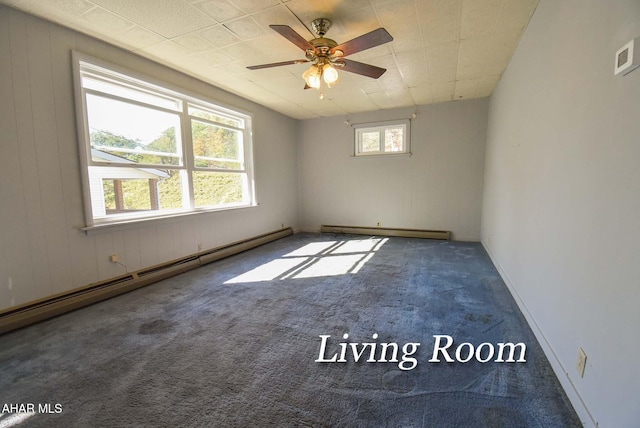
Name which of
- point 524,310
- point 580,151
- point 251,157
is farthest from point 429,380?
point 251,157

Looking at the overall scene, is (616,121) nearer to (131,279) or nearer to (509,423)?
(509,423)

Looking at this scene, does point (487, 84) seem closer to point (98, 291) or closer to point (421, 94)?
point (421, 94)

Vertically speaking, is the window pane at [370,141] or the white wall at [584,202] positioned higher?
the window pane at [370,141]

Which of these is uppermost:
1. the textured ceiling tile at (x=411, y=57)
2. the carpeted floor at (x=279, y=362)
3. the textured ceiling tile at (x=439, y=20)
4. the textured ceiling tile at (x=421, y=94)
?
the textured ceiling tile at (x=421, y=94)

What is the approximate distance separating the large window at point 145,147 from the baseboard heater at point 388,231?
2626 millimetres

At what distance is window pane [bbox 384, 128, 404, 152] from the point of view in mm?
5863

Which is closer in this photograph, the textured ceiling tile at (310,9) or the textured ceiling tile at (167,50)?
the textured ceiling tile at (310,9)

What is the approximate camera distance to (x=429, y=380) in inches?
67.0

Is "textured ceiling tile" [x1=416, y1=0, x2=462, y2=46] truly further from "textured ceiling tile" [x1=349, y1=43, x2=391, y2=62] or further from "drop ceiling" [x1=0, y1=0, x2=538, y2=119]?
"textured ceiling tile" [x1=349, y1=43, x2=391, y2=62]

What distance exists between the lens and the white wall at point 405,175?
17.6 ft

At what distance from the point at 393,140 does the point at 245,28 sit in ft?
13.0

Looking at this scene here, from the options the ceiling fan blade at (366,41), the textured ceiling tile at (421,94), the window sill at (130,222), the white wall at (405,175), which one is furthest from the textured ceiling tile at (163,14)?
the white wall at (405,175)

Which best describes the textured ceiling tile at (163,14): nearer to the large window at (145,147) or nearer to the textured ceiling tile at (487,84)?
the large window at (145,147)

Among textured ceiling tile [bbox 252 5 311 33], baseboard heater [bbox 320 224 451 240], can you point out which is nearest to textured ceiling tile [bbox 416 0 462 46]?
textured ceiling tile [bbox 252 5 311 33]
